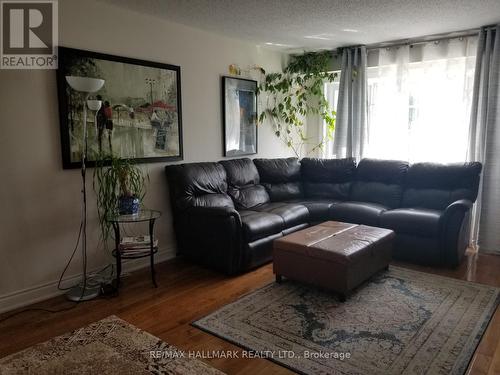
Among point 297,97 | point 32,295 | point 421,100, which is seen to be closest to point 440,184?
point 421,100

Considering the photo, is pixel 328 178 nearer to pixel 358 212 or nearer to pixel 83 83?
pixel 358 212

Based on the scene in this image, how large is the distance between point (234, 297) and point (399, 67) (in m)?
3.46

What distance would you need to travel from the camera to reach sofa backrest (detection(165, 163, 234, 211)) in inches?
139

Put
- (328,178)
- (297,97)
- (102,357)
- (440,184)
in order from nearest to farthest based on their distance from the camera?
(102,357), (440,184), (328,178), (297,97)

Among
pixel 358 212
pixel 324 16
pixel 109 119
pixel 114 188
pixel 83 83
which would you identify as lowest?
pixel 358 212

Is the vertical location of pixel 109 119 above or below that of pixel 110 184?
above

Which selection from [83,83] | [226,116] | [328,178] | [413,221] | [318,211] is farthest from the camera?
[328,178]

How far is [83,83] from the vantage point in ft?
8.50

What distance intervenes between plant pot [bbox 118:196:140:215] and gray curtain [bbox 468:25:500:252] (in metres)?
3.55

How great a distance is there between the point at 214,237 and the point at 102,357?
1.41 metres

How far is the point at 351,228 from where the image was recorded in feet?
10.9

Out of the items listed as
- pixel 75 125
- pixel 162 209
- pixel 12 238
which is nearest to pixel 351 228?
pixel 162 209

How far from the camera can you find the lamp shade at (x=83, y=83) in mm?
2553

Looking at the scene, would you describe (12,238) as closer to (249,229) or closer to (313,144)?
(249,229)
